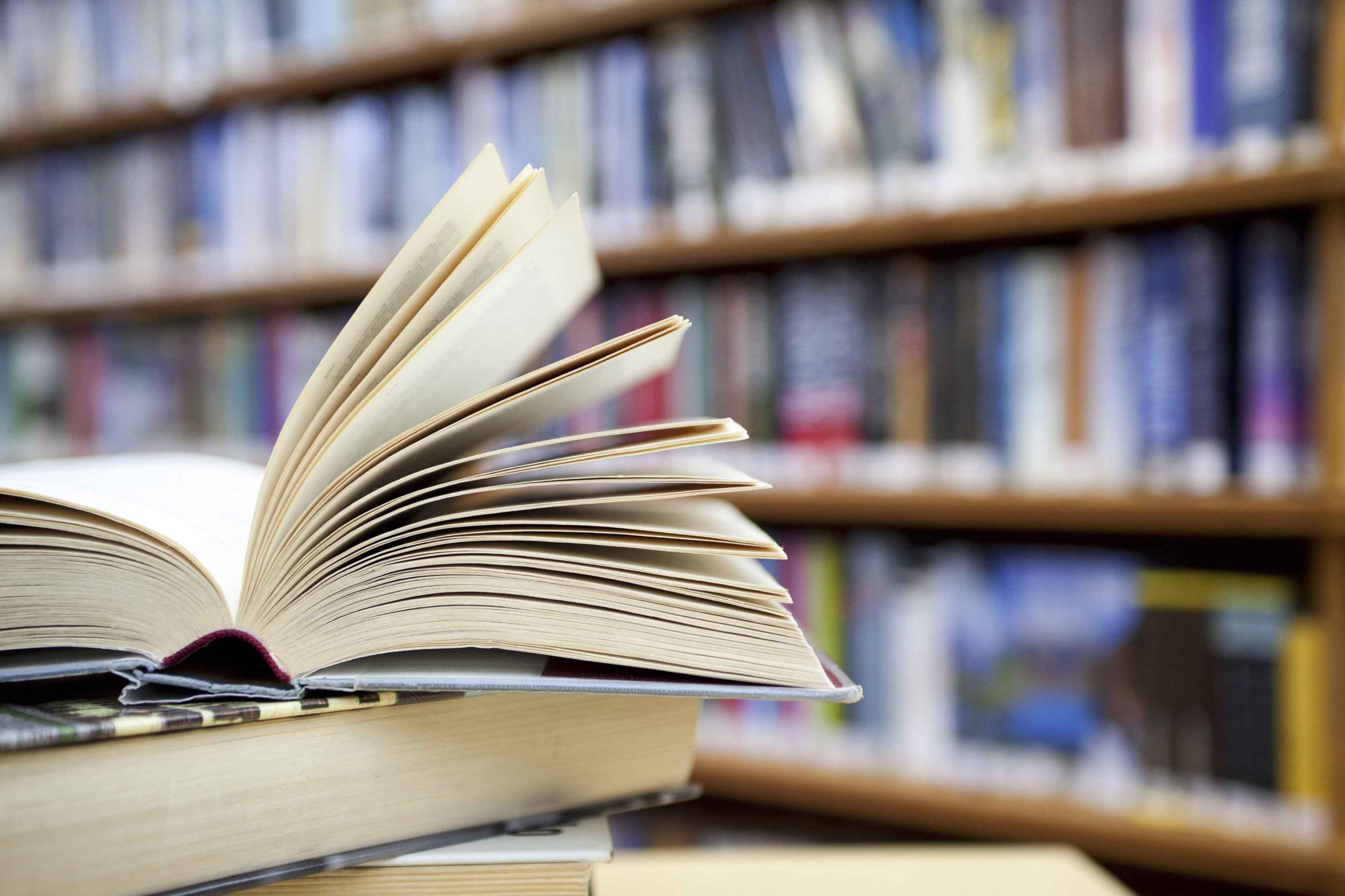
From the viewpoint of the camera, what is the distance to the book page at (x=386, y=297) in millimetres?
357

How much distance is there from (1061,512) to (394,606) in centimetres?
93

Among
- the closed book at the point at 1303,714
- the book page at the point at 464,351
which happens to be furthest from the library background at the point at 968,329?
the book page at the point at 464,351

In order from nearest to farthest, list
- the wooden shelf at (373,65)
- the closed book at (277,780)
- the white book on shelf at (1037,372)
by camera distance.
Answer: the closed book at (277,780)
the white book on shelf at (1037,372)
the wooden shelf at (373,65)

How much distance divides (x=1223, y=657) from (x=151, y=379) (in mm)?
1830

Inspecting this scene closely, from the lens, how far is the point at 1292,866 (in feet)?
3.21

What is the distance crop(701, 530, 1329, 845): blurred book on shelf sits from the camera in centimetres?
100

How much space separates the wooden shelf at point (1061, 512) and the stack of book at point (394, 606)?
64 centimetres

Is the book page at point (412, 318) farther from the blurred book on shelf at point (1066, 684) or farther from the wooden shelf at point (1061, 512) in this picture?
the blurred book on shelf at point (1066, 684)

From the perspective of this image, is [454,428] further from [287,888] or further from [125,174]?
[125,174]

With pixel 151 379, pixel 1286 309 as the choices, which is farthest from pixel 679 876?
pixel 151 379

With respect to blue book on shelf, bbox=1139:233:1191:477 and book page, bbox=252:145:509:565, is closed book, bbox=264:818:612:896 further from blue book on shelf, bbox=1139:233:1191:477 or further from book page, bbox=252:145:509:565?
blue book on shelf, bbox=1139:233:1191:477

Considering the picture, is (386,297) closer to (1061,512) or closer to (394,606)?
(394,606)

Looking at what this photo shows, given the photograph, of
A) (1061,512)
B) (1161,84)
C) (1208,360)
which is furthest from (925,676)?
(1161,84)

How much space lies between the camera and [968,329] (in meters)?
1.15
